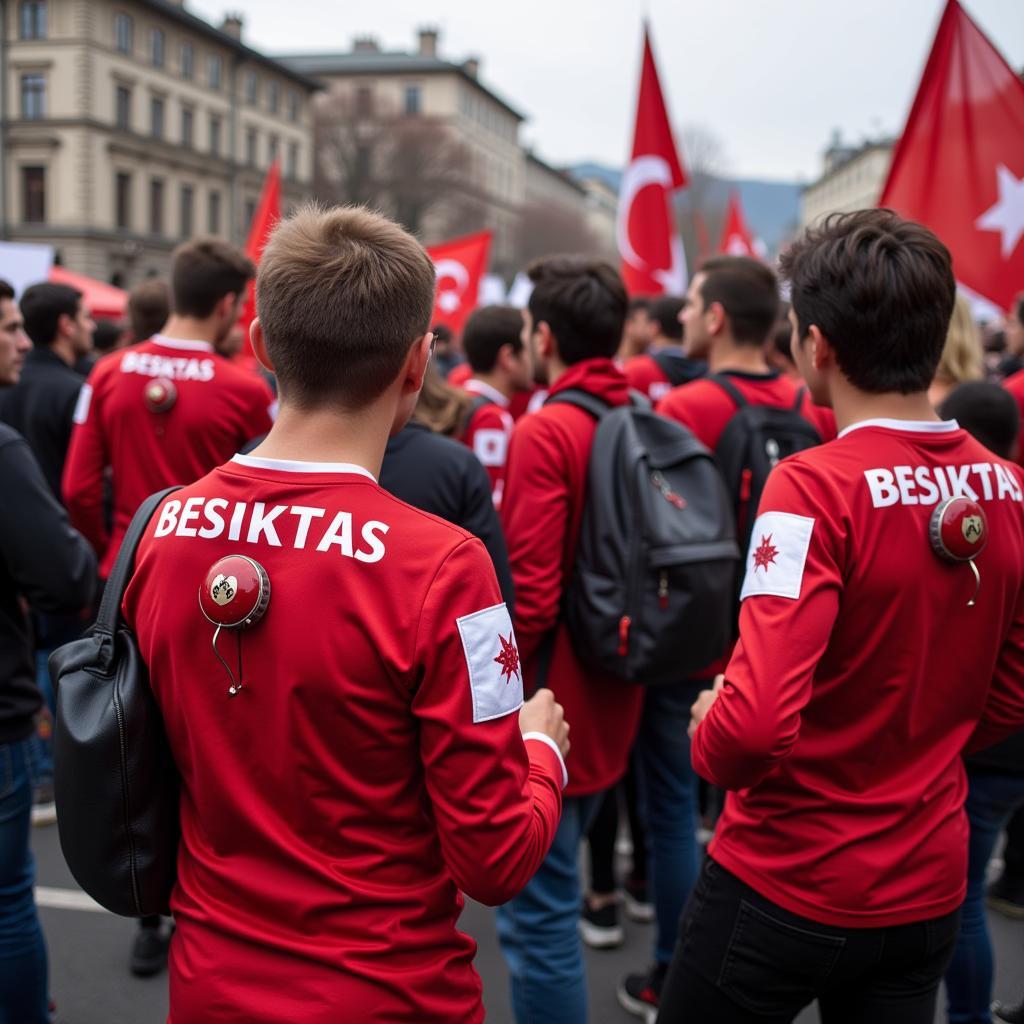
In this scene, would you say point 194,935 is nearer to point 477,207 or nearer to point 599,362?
point 599,362

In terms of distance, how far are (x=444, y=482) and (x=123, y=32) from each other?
161 feet

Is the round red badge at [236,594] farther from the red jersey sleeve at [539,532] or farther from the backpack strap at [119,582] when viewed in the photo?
the red jersey sleeve at [539,532]

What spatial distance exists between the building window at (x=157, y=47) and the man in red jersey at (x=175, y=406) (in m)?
48.3

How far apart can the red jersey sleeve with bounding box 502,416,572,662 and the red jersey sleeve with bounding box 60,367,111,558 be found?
5.78 feet

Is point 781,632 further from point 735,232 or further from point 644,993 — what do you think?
point 735,232

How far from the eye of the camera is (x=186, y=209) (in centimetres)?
4900

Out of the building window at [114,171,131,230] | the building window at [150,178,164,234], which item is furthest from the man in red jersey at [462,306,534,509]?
the building window at [150,178,164,234]

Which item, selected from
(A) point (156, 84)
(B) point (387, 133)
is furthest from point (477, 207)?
(A) point (156, 84)

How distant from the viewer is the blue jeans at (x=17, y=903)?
7.93 feet

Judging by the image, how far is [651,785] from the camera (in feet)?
10.5

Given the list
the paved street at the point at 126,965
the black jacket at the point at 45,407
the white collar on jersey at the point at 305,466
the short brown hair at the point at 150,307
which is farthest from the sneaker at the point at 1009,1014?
the short brown hair at the point at 150,307

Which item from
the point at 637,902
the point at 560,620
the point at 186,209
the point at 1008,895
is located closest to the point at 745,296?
the point at 560,620

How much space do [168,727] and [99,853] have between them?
0.21m

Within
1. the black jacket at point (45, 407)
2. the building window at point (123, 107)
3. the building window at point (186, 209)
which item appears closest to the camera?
the black jacket at point (45, 407)
